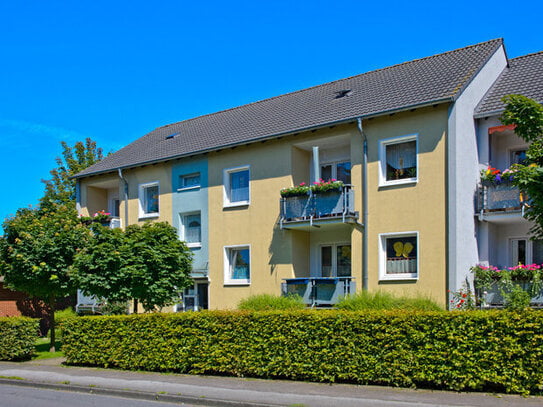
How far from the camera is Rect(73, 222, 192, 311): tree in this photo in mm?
16578

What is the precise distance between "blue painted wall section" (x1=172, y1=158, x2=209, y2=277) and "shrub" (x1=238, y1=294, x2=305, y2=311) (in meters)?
3.96

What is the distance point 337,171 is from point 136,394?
10914mm

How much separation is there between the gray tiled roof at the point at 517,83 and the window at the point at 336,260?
6082 mm

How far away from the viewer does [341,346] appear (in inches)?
460

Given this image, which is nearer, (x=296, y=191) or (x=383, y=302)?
(x=383, y=302)

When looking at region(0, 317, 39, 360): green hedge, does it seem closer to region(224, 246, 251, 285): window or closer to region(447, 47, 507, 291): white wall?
region(224, 246, 251, 285): window

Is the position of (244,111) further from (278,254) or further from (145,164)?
(278,254)

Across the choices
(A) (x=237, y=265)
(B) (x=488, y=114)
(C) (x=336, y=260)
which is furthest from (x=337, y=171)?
(B) (x=488, y=114)

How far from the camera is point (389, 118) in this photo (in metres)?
17.9

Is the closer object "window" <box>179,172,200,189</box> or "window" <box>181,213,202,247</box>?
"window" <box>181,213,202,247</box>

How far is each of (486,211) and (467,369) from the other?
7.76 m

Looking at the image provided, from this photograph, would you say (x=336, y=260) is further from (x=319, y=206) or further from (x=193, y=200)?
(x=193, y=200)

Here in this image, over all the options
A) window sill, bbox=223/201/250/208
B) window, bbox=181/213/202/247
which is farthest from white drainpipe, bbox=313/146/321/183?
window, bbox=181/213/202/247

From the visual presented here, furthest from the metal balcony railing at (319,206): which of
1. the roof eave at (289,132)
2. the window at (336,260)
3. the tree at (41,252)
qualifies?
the tree at (41,252)
